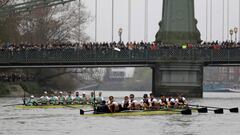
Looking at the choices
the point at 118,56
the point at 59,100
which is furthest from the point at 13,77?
the point at 59,100

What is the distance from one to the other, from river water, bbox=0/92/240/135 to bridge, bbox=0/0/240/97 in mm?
21867

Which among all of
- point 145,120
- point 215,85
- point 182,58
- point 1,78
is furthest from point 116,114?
point 215,85

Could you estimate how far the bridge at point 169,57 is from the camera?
252 feet

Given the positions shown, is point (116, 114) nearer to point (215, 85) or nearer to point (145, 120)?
point (145, 120)

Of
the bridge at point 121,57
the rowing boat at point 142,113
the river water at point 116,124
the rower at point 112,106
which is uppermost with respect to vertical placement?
the bridge at point 121,57

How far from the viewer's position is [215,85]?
7426 inches

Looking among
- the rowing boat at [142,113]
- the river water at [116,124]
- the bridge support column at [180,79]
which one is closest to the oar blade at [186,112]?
the river water at [116,124]

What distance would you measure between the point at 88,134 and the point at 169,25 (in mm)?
39414

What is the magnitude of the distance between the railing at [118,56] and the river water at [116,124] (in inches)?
859

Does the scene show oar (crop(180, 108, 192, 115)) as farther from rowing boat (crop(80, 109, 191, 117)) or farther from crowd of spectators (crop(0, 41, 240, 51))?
crowd of spectators (crop(0, 41, 240, 51))

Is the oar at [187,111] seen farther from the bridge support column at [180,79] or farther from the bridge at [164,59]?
the bridge support column at [180,79]

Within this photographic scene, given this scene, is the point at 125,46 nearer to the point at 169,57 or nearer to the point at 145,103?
the point at 169,57

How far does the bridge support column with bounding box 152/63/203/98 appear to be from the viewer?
76812mm

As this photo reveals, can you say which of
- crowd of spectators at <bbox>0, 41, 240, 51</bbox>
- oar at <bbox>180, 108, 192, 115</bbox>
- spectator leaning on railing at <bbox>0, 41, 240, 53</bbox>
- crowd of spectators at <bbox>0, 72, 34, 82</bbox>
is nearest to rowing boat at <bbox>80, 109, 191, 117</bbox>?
oar at <bbox>180, 108, 192, 115</bbox>
